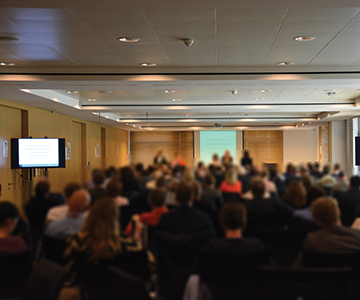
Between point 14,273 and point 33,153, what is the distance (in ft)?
25.5

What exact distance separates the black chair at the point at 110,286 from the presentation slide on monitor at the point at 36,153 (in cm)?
794

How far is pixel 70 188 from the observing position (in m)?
1.86

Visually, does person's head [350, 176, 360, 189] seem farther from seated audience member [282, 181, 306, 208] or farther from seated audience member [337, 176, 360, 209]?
seated audience member [282, 181, 306, 208]

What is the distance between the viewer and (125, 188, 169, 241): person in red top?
1899 mm

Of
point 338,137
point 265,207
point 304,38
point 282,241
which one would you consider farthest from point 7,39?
point 338,137

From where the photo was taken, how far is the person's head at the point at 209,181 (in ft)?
6.41

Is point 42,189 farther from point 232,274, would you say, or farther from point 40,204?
point 232,274

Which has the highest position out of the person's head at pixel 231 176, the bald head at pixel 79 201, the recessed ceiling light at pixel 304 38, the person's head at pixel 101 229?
the recessed ceiling light at pixel 304 38

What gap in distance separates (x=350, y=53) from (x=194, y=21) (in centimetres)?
285

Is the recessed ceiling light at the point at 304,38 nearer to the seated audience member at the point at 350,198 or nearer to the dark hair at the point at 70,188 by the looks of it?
the seated audience member at the point at 350,198

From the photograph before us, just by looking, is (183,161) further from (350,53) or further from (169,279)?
(350,53)

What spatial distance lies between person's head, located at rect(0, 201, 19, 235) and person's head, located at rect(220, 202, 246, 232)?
3.41ft

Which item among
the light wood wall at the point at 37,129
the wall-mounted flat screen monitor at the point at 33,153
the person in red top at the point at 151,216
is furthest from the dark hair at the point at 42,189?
the wall-mounted flat screen monitor at the point at 33,153

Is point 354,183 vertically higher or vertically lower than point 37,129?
lower
